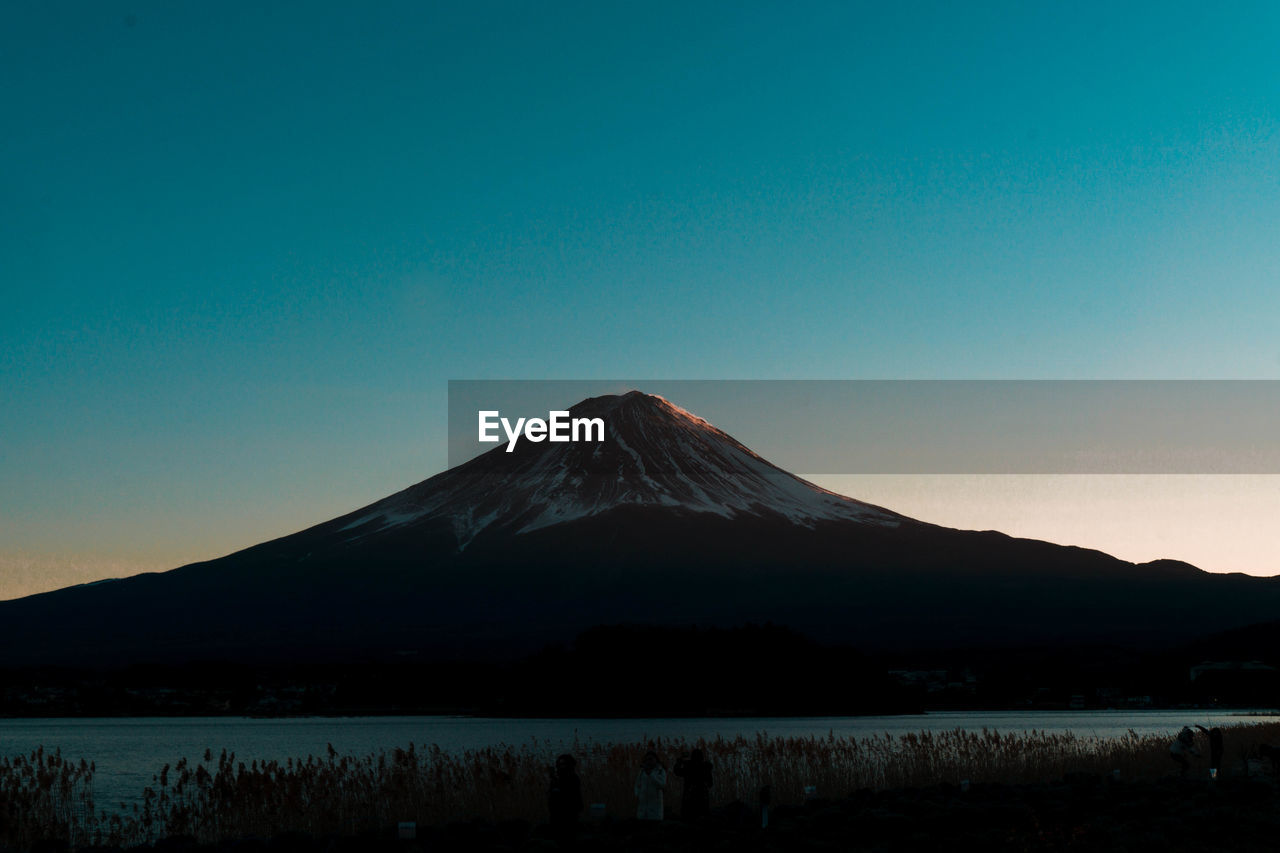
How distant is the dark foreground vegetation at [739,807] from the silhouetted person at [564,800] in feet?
0.87

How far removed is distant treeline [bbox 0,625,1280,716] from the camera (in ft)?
345

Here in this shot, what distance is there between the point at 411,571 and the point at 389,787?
6616 inches


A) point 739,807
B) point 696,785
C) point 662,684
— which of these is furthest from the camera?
point 662,684

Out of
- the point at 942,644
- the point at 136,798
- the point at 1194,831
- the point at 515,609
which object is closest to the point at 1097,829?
the point at 1194,831

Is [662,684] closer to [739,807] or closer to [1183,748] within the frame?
[1183,748]

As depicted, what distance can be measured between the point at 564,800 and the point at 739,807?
4.72 metres

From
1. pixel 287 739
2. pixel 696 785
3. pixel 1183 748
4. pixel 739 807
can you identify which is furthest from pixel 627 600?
pixel 696 785

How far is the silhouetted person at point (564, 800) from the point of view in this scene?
54.2ft

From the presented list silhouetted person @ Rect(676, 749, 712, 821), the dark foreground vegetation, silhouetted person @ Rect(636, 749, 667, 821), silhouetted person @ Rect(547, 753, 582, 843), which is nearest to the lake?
the dark foreground vegetation

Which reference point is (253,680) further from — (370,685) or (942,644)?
(942,644)

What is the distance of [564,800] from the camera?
16.5m

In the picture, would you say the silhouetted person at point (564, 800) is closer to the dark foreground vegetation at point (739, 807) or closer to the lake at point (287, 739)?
the dark foreground vegetation at point (739, 807)

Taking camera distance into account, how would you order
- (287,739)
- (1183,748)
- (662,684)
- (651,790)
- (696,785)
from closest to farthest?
(651,790) < (696,785) < (1183,748) < (287,739) < (662,684)

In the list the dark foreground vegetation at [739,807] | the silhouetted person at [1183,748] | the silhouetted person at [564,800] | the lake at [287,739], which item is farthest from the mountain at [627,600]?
the silhouetted person at [564,800]
